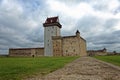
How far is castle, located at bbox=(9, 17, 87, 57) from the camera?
74125 millimetres

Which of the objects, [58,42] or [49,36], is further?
[49,36]

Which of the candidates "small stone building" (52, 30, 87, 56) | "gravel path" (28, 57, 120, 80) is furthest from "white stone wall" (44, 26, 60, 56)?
"gravel path" (28, 57, 120, 80)

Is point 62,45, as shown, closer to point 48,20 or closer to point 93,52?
point 48,20

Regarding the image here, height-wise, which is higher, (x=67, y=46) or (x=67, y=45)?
(x=67, y=45)

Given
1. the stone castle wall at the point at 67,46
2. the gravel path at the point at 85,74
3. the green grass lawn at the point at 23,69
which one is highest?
the stone castle wall at the point at 67,46

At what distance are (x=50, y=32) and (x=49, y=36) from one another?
197cm

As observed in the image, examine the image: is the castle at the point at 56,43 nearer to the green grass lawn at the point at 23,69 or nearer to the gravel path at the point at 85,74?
the green grass lawn at the point at 23,69

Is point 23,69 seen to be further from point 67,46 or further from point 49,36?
point 49,36

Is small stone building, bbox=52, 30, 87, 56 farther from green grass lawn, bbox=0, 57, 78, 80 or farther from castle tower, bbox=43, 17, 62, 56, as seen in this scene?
green grass lawn, bbox=0, 57, 78, 80

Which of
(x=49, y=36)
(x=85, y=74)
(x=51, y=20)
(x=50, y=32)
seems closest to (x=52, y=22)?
(x=51, y=20)

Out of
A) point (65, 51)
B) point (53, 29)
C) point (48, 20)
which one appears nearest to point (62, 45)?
point (65, 51)

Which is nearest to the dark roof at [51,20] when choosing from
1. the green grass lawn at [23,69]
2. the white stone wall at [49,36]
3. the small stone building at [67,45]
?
the white stone wall at [49,36]

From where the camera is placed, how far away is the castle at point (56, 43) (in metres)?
74.1

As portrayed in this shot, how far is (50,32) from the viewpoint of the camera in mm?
79562
